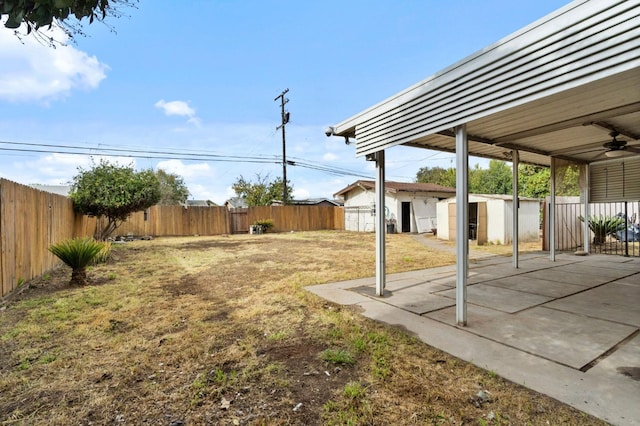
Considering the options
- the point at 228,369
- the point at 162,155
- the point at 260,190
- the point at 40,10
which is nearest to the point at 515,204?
the point at 228,369

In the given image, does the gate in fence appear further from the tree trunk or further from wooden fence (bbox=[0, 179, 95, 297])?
the tree trunk

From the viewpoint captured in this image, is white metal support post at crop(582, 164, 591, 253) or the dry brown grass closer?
the dry brown grass

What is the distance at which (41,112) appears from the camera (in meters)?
15.4

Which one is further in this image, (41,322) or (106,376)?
(41,322)

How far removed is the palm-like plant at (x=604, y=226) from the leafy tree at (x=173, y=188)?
3552cm

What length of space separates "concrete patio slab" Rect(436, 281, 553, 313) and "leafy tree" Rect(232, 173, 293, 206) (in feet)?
79.0

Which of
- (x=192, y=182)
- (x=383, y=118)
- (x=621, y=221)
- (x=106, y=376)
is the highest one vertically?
(x=192, y=182)

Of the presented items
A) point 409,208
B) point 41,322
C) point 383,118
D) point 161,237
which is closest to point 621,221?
point 409,208

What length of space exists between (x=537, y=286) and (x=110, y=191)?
11414 mm

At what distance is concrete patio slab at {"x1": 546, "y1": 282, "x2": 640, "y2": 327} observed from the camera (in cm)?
362

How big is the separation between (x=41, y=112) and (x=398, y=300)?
772 inches

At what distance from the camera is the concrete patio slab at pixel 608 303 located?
3623 millimetres

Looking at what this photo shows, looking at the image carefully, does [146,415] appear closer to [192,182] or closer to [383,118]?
[383,118]

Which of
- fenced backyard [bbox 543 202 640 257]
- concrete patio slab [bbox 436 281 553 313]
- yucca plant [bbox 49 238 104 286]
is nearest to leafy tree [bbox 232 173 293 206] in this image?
fenced backyard [bbox 543 202 640 257]
